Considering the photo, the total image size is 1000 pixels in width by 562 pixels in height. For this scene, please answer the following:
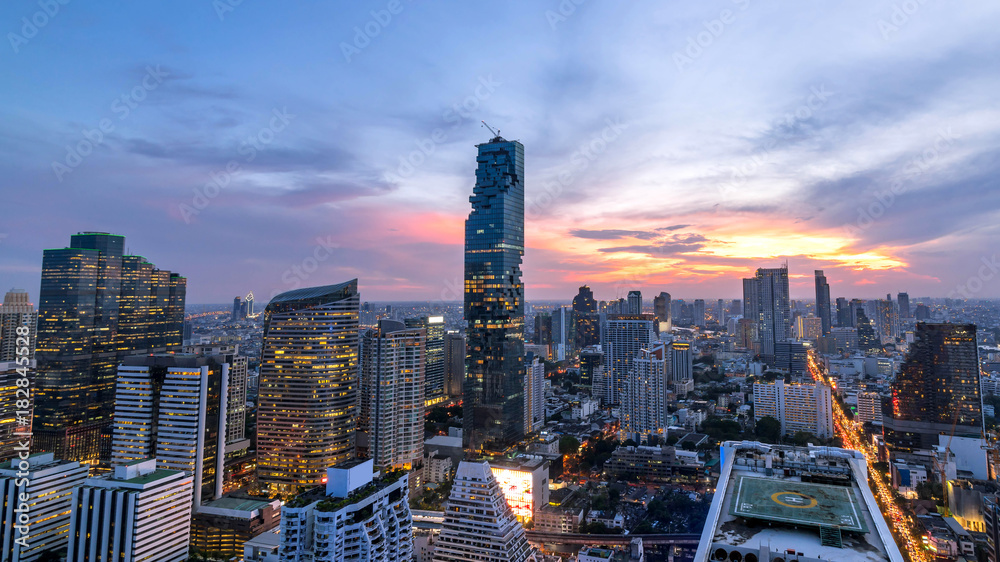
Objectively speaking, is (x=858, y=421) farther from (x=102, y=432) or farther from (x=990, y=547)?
(x=102, y=432)

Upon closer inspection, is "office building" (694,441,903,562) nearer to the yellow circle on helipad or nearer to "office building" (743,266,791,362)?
the yellow circle on helipad

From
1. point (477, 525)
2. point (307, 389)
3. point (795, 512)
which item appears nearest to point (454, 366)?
point (307, 389)

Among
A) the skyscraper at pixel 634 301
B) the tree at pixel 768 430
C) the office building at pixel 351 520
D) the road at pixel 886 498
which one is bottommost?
the road at pixel 886 498

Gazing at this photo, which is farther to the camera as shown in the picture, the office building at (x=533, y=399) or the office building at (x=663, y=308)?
the office building at (x=663, y=308)

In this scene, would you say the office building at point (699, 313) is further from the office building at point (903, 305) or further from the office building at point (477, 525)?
the office building at point (477, 525)

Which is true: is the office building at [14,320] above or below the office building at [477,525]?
above

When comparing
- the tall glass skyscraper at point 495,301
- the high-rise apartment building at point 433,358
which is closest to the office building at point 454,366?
the high-rise apartment building at point 433,358
